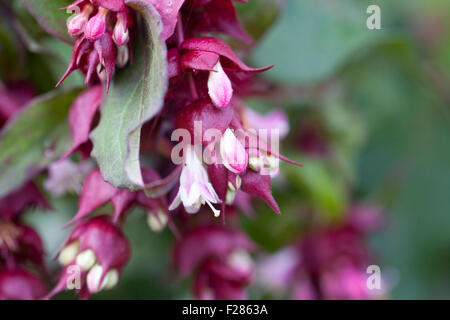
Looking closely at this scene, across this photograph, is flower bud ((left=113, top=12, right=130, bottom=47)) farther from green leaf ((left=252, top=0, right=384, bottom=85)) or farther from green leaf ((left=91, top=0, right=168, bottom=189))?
green leaf ((left=252, top=0, right=384, bottom=85))

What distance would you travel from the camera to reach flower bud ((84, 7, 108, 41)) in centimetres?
47

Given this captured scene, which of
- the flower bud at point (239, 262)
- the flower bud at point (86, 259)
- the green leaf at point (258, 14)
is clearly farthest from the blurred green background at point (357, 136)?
the flower bud at point (86, 259)

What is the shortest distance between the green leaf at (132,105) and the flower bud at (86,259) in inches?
4.3

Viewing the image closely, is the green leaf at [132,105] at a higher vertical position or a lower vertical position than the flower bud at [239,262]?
higher

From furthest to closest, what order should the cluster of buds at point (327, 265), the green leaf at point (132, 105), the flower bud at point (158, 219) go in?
the cluster of buds at point (327, 265) → the flower bud at point (158, 219) → the green leaf at point (132, 105)

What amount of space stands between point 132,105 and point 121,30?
7 cm

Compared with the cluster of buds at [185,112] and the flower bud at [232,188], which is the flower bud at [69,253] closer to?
the cluster of buds at [185,112]

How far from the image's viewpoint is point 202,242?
722 millimetres

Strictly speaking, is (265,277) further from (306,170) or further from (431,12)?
(431,12)

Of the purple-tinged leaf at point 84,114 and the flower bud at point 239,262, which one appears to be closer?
the purple-tinged leaf at point 84,114

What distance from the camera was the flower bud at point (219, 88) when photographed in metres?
0.49

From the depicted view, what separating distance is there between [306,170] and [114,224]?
0.50 meters

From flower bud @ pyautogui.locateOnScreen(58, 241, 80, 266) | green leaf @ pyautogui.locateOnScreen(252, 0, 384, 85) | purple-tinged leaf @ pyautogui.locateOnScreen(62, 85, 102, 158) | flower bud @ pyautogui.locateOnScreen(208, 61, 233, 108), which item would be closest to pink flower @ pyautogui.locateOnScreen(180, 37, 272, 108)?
flower bud @ pyautogui.locateOnScreen(208, 61, 233, 108)
